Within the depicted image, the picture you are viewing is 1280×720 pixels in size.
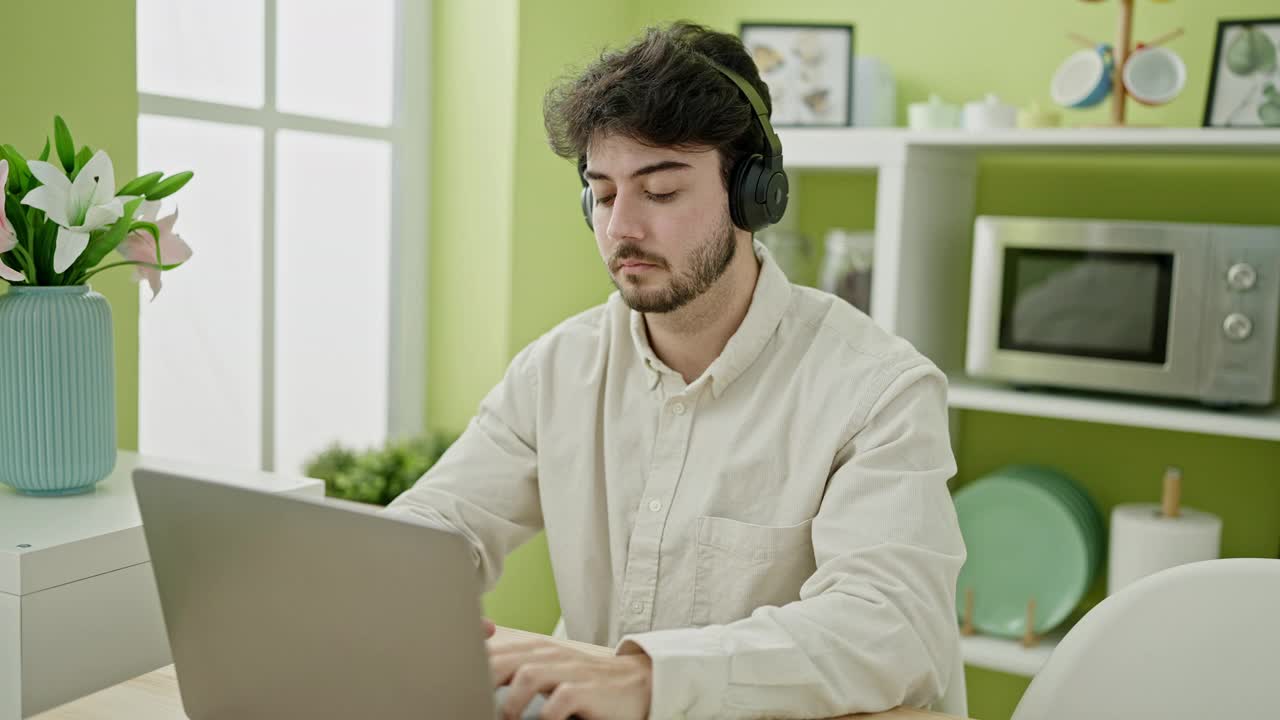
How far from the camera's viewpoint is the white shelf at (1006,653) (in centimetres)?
223

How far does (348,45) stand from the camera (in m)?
2.50

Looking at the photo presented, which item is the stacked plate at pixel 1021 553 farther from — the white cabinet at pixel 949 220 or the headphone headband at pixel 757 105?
the headphone headband at pixel 757 105

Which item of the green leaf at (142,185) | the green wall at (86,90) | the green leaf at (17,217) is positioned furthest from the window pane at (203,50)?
the green leaf at (17,217)

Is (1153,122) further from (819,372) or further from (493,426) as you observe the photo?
(493,426)

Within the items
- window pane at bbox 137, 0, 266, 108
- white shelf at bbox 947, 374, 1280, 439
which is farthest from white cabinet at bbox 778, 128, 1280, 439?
window pane at bbox 137, 0, 266, 108

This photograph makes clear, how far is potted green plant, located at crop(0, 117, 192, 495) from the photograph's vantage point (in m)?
1.32

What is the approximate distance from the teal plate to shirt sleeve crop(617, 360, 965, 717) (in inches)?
43.8

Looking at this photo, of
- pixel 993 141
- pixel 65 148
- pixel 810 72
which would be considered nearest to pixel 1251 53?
pixel 993 141

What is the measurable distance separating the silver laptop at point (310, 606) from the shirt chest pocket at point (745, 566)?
425mm

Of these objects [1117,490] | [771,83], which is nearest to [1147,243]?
[1117,490]

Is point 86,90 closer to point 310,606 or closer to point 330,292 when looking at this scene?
point 330,292

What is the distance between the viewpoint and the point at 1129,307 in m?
2.16

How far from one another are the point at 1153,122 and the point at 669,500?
1.55 meters

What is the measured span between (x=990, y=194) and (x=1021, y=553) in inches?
30.8
